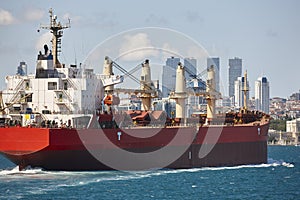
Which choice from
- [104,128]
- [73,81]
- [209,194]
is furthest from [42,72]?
[209,194]

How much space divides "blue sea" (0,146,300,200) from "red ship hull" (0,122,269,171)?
729 mm

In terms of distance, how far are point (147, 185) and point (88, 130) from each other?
5.04m

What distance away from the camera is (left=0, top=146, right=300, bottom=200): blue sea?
31219 millimetres

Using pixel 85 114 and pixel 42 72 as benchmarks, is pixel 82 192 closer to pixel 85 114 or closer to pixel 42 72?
pixel 85 114

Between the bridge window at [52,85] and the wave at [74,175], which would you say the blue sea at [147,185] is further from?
the bridge window at [52,85]

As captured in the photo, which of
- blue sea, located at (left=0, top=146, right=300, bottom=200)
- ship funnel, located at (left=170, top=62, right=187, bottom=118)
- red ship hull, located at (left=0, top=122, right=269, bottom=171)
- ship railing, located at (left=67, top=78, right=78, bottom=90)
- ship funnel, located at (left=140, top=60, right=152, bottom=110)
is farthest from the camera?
ship funnel, located at (left=140, top=60, right=152, bottom=110)

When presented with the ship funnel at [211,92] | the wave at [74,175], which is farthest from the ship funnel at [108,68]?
the ship funnel at [211,92]

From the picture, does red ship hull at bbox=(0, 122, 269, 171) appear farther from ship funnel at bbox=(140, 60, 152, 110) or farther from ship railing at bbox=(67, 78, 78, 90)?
ship funnel at bbox=(140, 60, 152, 110)

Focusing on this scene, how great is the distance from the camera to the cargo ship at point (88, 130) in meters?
36.6

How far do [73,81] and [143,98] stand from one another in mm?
10135

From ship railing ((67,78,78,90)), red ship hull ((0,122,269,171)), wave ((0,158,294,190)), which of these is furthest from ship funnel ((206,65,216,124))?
ship railing ((67,78,78,90))

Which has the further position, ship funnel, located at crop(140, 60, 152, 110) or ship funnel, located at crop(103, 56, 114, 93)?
ship funnel, located at crop(140, 60, 152, 110)

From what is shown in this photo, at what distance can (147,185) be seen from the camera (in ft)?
113

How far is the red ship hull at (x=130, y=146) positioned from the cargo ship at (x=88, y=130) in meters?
0.05
